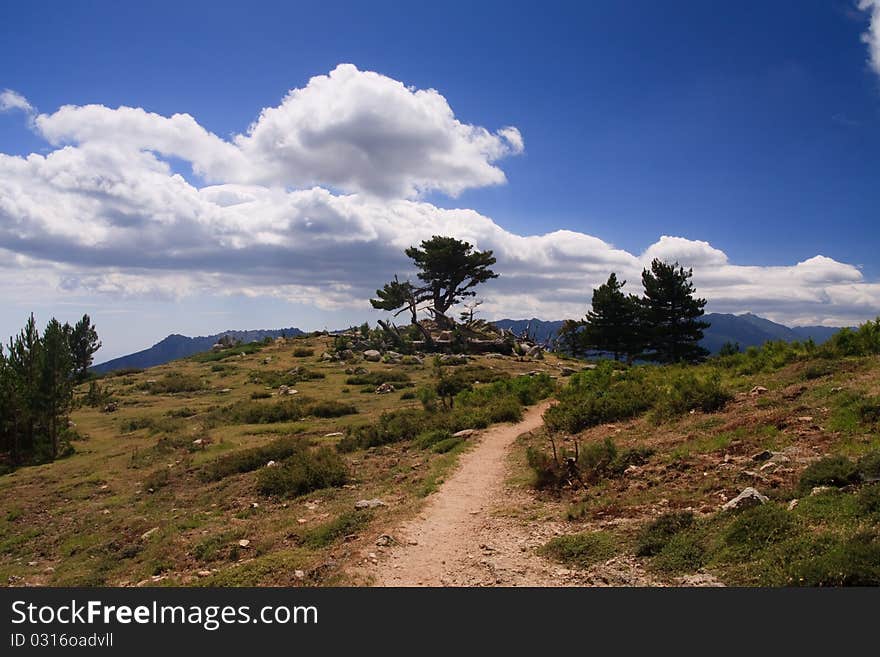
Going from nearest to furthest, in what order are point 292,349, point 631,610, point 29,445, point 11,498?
point 631,610
point 11,498
point 29,445
point 292,349

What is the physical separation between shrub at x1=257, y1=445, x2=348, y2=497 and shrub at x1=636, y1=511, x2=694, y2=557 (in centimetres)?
894

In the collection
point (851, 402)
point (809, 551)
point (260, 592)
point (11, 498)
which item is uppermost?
point (851, 402)

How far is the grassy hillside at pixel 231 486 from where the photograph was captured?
9.87 meters

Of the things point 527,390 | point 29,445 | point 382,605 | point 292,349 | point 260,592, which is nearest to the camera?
point 382,605

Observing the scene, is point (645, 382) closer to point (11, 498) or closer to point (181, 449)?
point (181, 449)

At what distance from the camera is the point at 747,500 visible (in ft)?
26.2

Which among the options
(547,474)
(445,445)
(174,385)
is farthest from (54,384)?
(547,474)

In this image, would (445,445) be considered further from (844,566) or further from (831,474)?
(844,566)

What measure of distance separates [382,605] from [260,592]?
6.47ft

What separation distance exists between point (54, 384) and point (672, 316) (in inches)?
1864

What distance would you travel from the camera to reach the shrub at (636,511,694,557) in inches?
300

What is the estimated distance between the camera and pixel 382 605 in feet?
20.9

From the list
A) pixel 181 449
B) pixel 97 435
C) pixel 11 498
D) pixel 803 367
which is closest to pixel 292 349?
pixel 97 435

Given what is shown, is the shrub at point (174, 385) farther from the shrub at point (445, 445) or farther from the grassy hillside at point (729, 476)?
the grassy hillside at point (729, 476)
